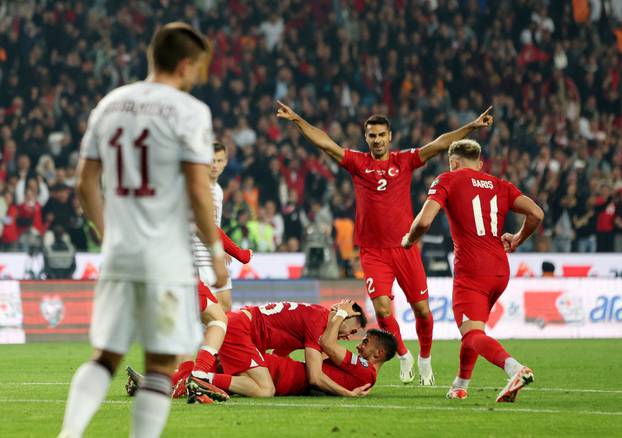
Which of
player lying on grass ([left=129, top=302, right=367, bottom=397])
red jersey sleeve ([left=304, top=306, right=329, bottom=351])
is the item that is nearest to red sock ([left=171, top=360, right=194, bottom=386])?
player lying on grass ([left=129, top=302, right=367, bottom=397])

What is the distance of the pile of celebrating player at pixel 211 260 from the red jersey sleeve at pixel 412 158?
20 mm

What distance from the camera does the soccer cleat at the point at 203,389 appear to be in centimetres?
955

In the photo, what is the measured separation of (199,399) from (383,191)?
3.56 meters

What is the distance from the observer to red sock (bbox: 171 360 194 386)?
32.8ft

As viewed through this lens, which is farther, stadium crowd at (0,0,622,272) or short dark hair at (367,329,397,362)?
stadium crowd at (0,0,622,272)

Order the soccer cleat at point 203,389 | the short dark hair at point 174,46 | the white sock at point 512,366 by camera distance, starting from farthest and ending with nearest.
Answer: the soccer cleat at point 203,389
the white sock at point 512,366
the short dark hair at point 174,46

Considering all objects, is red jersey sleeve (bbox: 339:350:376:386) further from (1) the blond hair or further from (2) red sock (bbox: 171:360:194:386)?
(1) the blond hair

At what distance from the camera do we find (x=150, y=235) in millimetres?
5688

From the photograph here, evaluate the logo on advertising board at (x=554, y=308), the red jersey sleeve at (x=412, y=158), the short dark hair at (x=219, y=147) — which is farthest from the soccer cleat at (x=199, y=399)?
the logo on advertising board at (x=554, y=308)

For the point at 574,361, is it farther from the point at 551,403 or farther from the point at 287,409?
the point at 287,409

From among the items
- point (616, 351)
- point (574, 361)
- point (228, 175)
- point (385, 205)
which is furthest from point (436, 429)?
point (228, 175)

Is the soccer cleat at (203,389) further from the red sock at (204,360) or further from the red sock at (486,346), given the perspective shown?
the red sock at (486,346)

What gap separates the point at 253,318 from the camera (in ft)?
34.6

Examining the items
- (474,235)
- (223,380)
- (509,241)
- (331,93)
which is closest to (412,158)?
(509,241)
